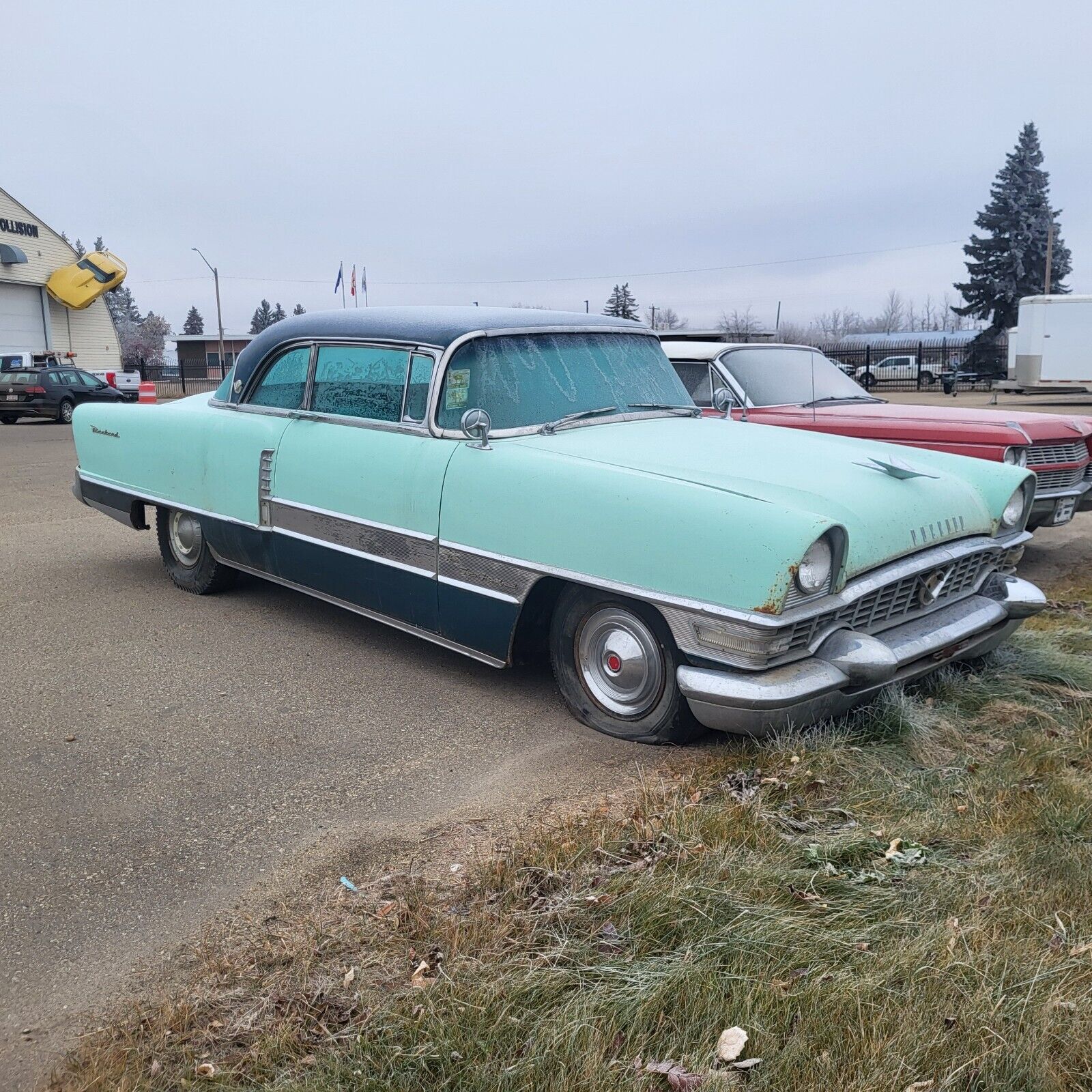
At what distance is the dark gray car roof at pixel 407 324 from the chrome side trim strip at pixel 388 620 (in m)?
1.01

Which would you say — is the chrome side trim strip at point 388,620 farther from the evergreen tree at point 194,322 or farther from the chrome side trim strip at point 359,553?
the evergreen tree at point 194,322

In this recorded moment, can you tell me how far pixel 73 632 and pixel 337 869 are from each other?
306 centimetres

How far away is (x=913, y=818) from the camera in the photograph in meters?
3.19

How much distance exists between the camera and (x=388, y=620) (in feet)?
15.6

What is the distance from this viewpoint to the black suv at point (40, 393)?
22.8m

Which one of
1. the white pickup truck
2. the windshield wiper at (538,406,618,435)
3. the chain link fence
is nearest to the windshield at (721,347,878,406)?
the windshield wiper at (538,406,618,435)

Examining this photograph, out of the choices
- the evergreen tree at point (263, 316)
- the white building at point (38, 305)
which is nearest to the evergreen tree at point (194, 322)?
the evergreen tree at point (263, 316)

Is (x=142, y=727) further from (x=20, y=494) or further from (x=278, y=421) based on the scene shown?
(x=20, y=494)

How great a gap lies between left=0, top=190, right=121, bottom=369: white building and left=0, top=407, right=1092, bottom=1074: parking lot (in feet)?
112

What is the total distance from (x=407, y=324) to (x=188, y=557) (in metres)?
2.30

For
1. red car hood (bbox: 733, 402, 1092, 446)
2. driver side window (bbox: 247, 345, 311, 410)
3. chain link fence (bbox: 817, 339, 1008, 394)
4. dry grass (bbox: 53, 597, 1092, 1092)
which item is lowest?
chain link fence (bbox: 817, 339, 1008, 394)

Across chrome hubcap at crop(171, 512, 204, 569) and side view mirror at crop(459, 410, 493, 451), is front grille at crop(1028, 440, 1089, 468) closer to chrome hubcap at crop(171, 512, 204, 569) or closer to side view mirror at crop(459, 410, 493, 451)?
side view mirror at crop(459, 410, 493, 451)

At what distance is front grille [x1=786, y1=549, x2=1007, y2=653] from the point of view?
11.8 feet

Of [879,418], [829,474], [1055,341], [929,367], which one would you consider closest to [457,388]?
[829,474]
